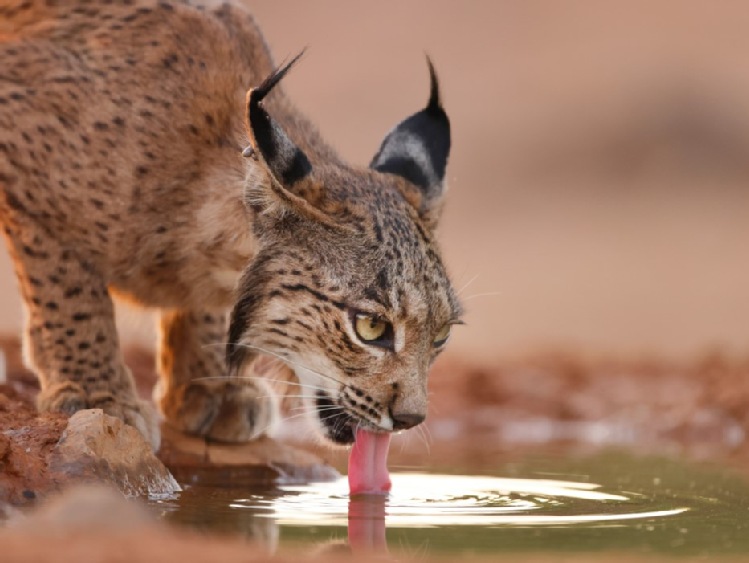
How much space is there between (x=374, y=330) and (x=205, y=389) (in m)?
1.71

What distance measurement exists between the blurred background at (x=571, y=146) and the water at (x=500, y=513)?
22.0ft

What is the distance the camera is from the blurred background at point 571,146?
1817 cm

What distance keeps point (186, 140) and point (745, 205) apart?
56.7 feet

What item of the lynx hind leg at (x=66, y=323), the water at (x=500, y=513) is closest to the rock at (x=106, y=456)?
the water at (x=500, y=513)

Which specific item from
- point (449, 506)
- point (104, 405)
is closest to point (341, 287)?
point (449, 506)

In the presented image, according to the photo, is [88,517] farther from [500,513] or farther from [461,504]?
[461,504]

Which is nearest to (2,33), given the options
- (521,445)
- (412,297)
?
(412,297)

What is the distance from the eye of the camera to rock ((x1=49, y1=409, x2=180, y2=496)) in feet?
18.4

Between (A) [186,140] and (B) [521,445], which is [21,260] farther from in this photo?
(B) [521,445]

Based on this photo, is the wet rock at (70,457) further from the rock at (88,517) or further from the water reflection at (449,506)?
the rock at (88,517)

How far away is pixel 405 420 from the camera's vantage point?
607 centimetres

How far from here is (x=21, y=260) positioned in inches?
274

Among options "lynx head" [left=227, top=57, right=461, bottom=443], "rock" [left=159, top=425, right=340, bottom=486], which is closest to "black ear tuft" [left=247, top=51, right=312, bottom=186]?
"lynx head" [left=227, top=57, right=461, bottom=443]

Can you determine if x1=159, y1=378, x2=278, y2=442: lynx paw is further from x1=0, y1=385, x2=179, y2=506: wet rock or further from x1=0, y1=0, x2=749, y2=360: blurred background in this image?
x1=0, y1=0, x2=749, y2=360: blurred background
